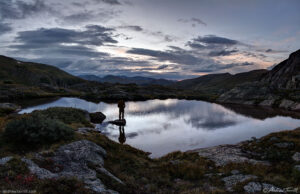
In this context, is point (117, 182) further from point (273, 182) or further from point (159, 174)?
point (273, 182)

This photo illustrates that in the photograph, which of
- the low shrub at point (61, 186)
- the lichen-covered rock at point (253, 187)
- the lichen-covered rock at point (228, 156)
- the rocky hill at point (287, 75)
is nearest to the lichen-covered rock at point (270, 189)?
the lichen-covered rock at point (253, 187)

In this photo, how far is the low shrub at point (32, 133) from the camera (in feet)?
52.6

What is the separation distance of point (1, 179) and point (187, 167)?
13387 mm

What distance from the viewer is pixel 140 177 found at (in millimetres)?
14766

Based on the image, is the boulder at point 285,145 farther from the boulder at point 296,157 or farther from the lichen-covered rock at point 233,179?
→ the lichen-covered rock at point 233,179

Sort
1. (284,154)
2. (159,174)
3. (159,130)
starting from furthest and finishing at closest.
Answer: (159,130) → (284,154) → (159,174)

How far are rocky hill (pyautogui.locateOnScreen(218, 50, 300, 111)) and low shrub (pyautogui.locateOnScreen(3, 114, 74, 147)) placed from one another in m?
85.0

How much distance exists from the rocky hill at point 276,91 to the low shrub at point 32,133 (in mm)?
84974

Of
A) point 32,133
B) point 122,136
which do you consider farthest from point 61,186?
point 122,136

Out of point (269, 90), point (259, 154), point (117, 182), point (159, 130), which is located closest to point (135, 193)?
point (117, 182)

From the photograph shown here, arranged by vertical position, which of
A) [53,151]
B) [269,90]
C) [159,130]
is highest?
[269,90]

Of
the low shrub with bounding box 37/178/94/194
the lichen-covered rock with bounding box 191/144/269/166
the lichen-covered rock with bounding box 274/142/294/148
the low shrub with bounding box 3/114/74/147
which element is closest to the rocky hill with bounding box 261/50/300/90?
the lichen-covered rock with bounding box 274/142/294/148

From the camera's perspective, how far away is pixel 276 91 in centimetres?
10356

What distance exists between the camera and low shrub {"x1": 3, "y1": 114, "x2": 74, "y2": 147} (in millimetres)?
16047
